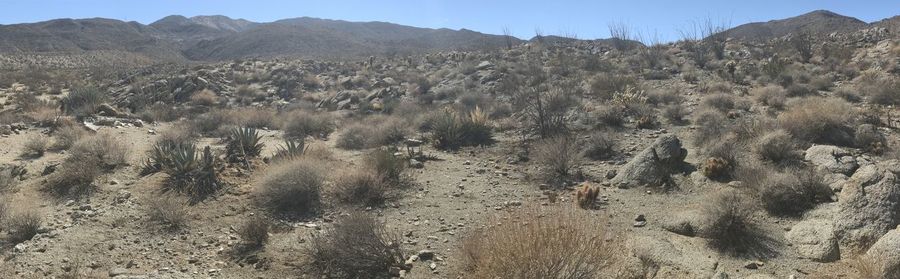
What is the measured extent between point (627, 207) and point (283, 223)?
4.81 meters

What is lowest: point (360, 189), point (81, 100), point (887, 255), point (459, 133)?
point (360, 189)

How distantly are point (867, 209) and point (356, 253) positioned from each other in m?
5.46

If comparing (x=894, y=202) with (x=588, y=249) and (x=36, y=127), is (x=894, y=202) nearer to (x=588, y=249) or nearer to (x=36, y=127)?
(x=588, y=249)

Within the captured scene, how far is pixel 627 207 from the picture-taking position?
25.1ft

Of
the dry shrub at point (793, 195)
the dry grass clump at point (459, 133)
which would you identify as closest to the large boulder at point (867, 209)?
the dry shrub at point (793, 195)

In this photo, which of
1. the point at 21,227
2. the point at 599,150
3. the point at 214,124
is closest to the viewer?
the point at 21,227

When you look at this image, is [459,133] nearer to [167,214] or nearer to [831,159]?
[167,214]


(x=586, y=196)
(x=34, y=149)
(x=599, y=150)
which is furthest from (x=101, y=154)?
(x=599, y=150)

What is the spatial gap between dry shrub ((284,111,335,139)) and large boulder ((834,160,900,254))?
12047 millimetres

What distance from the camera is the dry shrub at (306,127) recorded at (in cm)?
1503

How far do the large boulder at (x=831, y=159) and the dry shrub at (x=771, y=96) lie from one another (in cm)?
587

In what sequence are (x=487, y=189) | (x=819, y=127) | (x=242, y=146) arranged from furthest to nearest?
(x=242, y=146), (x=819, y=127), (x=487, y=189)

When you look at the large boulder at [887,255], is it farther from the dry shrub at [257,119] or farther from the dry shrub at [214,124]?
the dry shrub at [257,119]

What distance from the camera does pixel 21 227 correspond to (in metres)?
6.56
